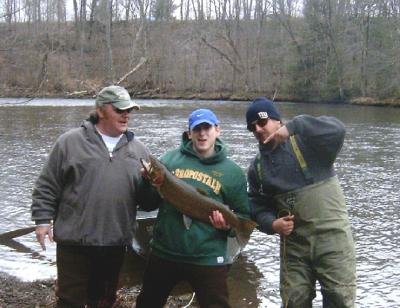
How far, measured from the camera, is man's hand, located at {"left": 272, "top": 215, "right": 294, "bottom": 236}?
3.93 meters

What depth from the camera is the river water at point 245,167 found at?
7.71m

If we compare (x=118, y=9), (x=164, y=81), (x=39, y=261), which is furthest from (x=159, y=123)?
(x=118, y=9)

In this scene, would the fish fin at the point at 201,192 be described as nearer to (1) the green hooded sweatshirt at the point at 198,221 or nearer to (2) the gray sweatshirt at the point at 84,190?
(1) the green hooded sweatshirt at the point at 198,221

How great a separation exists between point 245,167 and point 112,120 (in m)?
13.2

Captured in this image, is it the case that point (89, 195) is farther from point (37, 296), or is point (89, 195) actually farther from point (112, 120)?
point (37, 296)

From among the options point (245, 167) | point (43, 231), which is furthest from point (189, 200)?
point (245, 167)

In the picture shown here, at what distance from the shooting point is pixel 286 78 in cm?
5497

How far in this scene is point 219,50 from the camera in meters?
65.4

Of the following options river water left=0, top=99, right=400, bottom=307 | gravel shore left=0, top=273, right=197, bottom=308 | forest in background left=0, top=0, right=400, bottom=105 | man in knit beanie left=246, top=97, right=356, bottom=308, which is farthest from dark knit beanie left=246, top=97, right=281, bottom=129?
forest in background left=0, top=0, right=400, bottom=105

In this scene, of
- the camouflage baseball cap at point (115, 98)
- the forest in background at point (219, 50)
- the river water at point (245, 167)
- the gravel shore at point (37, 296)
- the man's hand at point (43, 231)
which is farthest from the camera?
the forest in background at point (219, 50)

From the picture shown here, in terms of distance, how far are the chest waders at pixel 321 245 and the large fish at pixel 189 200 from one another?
0.35 metres

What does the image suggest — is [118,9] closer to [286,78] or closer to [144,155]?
[286,78]

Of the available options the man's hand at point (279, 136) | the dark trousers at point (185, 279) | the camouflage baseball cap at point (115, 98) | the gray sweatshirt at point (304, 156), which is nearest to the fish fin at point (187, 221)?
the dark trousers at point (185, 279)

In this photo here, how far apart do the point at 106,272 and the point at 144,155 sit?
0.92 meters
